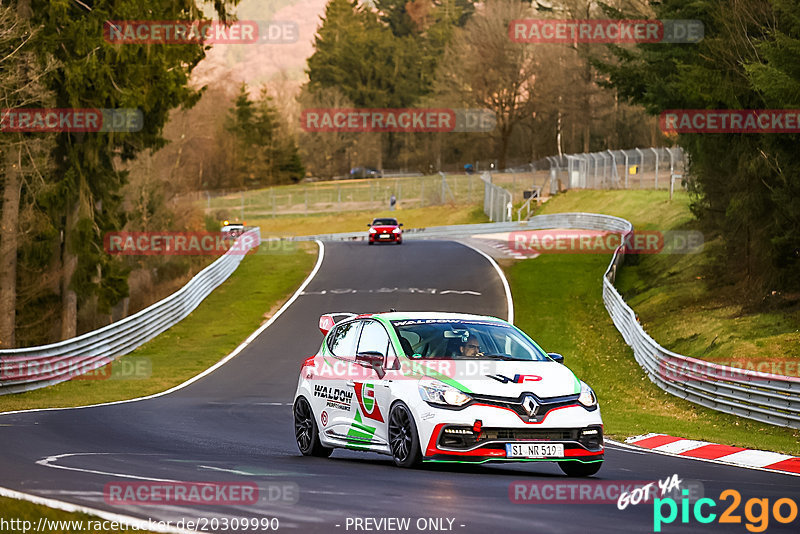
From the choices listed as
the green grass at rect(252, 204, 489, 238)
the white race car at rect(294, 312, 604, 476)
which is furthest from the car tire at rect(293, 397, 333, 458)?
the green grass at rect(252, 204, 489, 238)

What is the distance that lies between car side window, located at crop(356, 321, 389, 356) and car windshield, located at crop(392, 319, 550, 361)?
18 cm

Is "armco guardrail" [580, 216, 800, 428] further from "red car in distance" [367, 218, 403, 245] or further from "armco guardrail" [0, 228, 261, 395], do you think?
"red car in distance" [367, 218, 403, 245]

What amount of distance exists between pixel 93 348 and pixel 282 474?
826 inches

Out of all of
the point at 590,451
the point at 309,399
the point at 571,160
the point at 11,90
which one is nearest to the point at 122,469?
the point at 309,399

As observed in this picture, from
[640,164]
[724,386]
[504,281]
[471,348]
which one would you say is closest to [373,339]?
[471,348]

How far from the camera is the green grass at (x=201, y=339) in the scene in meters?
25.9

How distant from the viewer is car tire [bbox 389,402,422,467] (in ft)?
36.4

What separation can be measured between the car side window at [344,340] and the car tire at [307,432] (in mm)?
736

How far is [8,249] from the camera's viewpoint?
124ft

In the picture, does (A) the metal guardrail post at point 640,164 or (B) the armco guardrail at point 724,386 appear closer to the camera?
(B) the armco guardrail at point 724,386

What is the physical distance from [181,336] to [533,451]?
27880mm

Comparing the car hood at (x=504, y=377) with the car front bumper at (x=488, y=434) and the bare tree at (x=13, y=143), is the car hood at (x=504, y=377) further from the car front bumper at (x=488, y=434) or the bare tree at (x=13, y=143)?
the bare tree at (x=13, y=143)

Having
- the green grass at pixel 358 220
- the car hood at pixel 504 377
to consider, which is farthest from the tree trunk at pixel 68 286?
the green grass at pixel 358 220

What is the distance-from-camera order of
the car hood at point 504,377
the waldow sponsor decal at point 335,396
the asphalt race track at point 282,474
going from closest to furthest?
the asphalt race track at point 282,474
the car hood at point 504,377
the waldow sponsor decal at point 335,396
